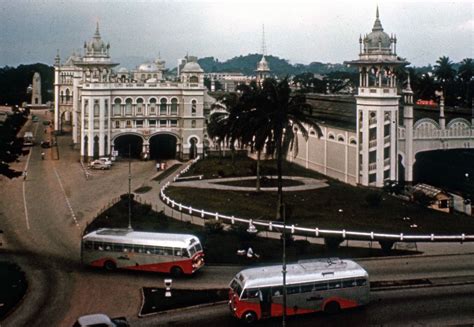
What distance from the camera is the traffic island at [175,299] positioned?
1103 inches

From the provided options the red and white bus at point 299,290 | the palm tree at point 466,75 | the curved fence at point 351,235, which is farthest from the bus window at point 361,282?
the palm tree at point 466,75

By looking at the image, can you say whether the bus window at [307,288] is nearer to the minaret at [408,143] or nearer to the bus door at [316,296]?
the bus door at [316,296]

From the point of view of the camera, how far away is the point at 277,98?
1693 inches

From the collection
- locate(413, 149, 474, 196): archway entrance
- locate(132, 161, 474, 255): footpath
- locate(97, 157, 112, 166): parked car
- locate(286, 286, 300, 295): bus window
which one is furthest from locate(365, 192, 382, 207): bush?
locate(97, 157, 112, 166): parked car

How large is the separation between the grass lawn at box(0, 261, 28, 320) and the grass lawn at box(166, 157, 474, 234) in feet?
56.1

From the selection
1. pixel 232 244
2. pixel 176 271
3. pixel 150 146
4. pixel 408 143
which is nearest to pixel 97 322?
pixel 176 271

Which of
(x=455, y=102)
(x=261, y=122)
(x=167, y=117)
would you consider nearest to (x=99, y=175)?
(x=167, y=117)

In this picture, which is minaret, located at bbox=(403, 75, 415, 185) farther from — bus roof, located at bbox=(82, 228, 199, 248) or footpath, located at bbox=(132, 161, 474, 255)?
bus roof, located at bbox=(82, 228, 199, 248)

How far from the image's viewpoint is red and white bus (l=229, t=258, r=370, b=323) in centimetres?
2588

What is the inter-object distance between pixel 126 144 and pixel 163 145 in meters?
4.70

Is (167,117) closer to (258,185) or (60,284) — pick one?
(258,185)

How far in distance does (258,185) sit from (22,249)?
2152 cm

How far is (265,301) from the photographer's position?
2598cm

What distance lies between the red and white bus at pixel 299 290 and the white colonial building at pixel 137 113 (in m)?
54.1
